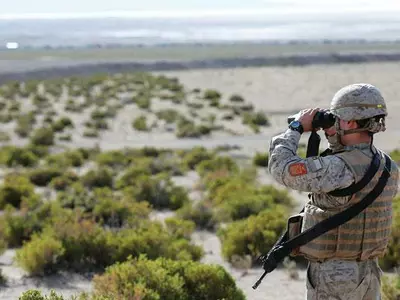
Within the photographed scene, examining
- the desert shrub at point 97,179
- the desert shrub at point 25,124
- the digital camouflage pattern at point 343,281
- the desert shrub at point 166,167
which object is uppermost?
the digital camouflage pattern at point 343,281

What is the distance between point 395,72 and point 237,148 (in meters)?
37.3

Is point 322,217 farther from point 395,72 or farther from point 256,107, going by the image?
point 395,72

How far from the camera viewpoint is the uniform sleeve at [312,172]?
4.01 metres

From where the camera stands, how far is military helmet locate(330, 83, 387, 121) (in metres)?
4.14

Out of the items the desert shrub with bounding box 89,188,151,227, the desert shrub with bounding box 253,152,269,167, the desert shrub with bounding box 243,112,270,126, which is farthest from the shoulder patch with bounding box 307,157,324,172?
the desert shrub with bounding box 243,112,270,126

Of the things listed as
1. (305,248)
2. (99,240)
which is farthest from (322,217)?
(99,240)

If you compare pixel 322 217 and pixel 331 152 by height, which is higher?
pixel 331 152

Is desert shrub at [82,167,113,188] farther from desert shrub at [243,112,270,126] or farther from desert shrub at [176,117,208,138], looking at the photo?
desert shrub at [243,112,270,126]

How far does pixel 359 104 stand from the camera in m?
4.16

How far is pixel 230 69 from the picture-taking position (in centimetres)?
6662

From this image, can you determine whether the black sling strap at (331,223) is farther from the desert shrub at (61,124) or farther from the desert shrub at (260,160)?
the desert shrub at (61,124)

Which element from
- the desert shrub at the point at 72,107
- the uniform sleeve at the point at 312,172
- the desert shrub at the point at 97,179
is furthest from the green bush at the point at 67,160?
the uniform sleeve at the point at 312,172

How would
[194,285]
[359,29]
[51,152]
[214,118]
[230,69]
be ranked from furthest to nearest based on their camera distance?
[359,29], [230,69], [214,118], [51,152], [194,285]

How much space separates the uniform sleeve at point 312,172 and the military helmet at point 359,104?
246mm
